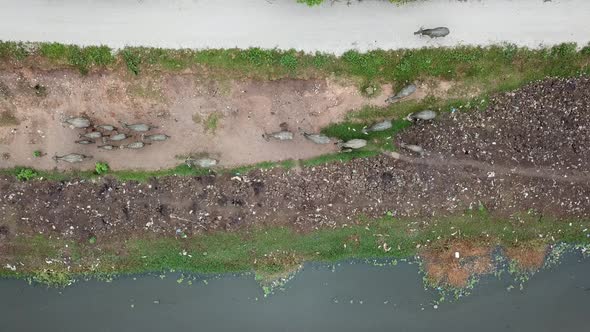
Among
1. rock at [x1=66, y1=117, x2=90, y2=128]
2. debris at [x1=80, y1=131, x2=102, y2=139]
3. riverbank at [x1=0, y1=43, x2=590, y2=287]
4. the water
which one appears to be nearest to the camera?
rock at [x1=66, y1=117, x2=90, y2=128]

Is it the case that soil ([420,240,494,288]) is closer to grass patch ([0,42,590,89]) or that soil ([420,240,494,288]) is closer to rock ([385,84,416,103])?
rock ([385,84,416,103])

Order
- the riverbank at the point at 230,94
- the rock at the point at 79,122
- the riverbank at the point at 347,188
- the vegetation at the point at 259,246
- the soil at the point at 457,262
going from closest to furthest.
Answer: the rock at the point at 79,122 → the riverbank at the point at 230,94 → the riverbank at the point at 347,188 → the vegetation at the point at 259,246 → the soil at the point at 457,262

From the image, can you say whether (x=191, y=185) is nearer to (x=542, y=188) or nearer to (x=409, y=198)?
(x=409, y=198)

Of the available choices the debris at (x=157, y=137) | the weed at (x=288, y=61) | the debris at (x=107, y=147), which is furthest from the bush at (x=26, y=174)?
the weed at (x=288, y=61)

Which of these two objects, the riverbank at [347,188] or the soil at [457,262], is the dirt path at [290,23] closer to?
the riverbank at [347,188]

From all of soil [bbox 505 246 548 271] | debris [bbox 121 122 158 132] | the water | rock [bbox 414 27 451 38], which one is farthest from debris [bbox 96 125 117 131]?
soil [bbox 505 246 548 271]

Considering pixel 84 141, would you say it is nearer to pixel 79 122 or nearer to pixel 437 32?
pixel 79 122
